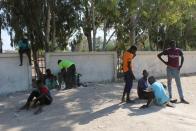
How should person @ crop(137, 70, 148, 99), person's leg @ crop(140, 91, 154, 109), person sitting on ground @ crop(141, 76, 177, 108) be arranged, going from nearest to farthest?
person's leg @ crop(140, 91, 154, 109) < person sitting on ground @ crop(141, 76, 177, 108) < person @ crop(137, 70, 148, 99)

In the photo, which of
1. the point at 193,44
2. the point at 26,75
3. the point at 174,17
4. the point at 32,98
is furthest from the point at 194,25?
the point at 32,98

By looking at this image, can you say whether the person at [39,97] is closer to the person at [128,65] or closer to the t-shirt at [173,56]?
the person at [128,65]

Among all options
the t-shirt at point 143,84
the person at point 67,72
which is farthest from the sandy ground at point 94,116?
the person at point 67,72

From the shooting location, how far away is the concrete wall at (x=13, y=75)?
1459 cm

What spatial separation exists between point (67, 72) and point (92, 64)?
2.44m

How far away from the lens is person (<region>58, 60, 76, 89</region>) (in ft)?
50.3

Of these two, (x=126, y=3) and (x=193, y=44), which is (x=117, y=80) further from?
(x=193, y=44)

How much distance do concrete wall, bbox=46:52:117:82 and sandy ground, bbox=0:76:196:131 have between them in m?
2.89

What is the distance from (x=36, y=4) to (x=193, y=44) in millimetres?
21540

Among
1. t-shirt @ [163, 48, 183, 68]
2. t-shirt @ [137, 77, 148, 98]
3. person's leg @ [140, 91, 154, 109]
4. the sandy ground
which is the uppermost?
t-shirt @ [163, 48, 183, 68]

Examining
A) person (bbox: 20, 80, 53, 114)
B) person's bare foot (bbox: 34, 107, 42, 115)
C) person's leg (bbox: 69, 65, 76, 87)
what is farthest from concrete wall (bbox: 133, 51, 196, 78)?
person's bare foot (bbox: 34, 107, 42, 115)

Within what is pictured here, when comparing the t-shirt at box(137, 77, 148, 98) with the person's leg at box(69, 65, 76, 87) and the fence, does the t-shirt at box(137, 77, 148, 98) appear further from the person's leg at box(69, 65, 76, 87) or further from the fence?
the fence

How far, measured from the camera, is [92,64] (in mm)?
17672

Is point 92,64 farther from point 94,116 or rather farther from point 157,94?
point 94,116
